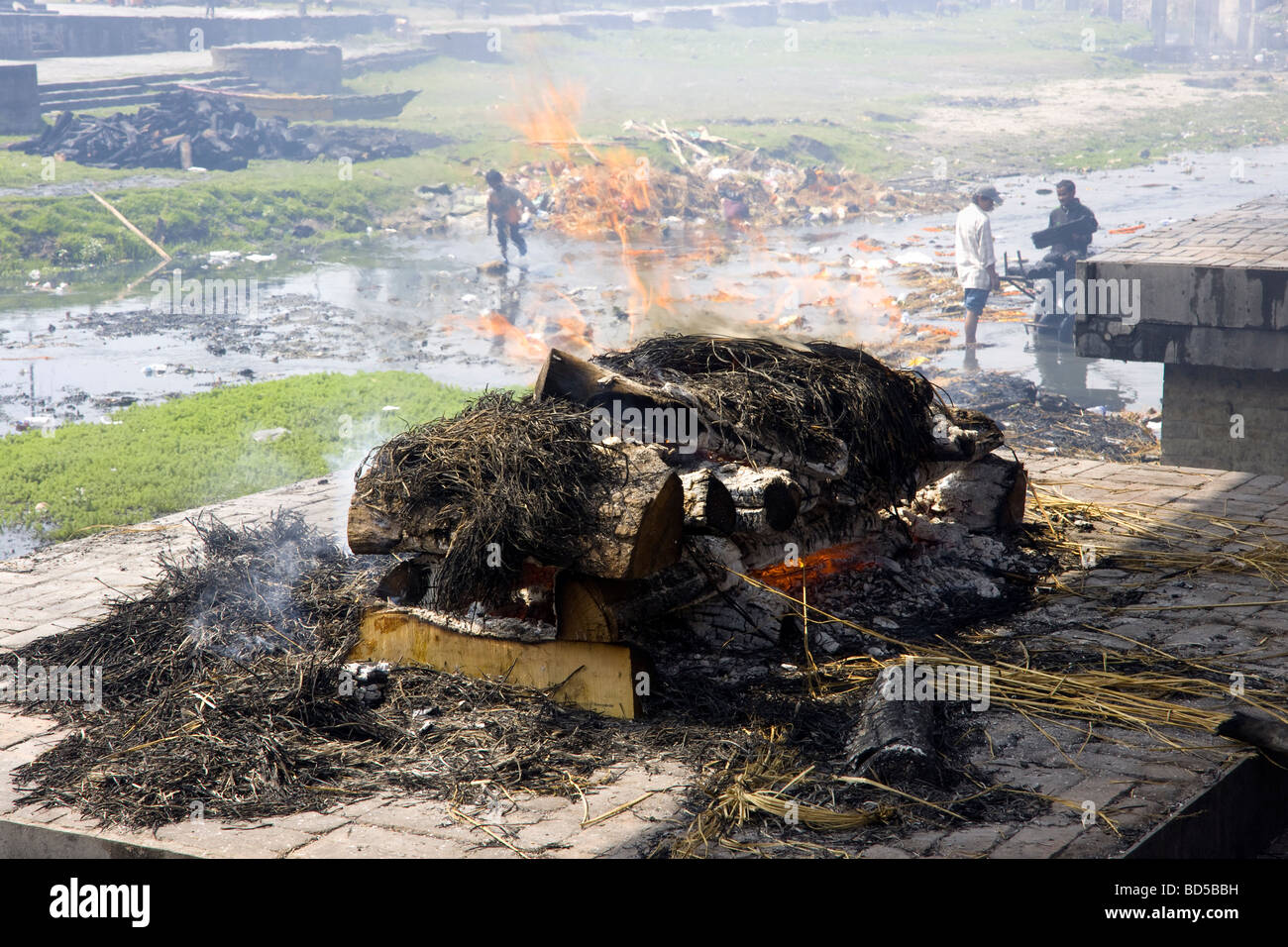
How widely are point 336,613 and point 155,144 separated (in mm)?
23005

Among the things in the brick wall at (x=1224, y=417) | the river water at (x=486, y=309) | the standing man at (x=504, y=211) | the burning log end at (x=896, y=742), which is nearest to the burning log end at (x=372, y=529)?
the burning log end at (x=896, y=742)

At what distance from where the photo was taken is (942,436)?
286 inches

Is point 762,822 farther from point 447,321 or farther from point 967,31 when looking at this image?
point 967,31

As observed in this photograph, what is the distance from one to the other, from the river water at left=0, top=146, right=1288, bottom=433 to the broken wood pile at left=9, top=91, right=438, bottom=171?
5870 mm

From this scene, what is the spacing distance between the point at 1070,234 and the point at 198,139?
18.8m

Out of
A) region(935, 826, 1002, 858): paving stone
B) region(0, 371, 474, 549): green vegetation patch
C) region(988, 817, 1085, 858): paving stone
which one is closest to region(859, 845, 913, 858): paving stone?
region(935, 826, 1002, 858): paving stone

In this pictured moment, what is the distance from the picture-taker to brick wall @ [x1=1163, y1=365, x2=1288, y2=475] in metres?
10.5

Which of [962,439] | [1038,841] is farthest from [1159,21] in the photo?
[1038,841]

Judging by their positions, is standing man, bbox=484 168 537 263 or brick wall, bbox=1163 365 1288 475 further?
standing man, bbox=484 168 537 263

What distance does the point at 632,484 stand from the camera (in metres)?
5.50

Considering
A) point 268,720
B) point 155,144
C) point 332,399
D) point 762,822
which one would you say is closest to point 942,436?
point 762,822

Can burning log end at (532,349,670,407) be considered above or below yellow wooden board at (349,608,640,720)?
above

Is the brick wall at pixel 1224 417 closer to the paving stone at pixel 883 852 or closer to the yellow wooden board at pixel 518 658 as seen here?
the yellow wooden board at pixel 518 658

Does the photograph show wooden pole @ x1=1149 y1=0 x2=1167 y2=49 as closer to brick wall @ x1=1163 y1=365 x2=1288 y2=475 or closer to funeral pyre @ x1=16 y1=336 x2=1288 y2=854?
brick wall @ x1=1163 y1=365 x2=1288 y2=475
